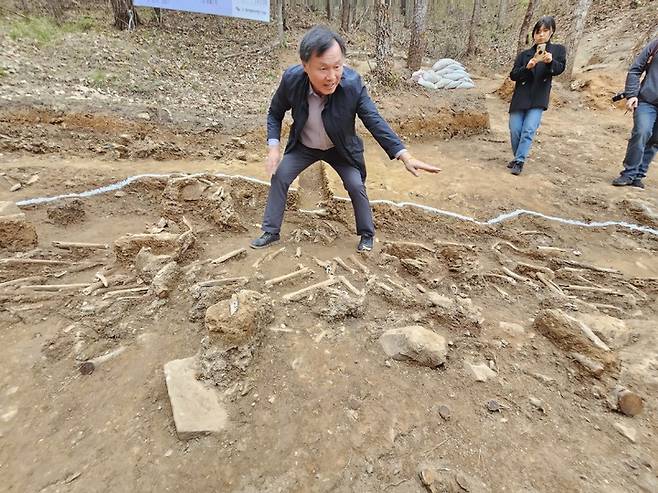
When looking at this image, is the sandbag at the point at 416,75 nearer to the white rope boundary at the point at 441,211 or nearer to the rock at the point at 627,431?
the white rope boundary at the point at 441,211

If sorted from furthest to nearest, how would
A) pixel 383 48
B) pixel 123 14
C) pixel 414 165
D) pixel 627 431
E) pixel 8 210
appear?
pixel 123 14 < pixel 383 48 < pixel 8 210 < pixel 414 165 < pixel 627 431

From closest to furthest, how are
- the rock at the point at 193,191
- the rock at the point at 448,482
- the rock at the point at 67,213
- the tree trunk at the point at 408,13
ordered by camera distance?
the rock at the point at 448,482, the rock at the point at 67,213, the rock at the point at 193,191, the tree trunk at the point at 408,13

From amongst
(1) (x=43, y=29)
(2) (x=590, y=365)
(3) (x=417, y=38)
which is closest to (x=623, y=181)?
(2) (x=590, y=365)

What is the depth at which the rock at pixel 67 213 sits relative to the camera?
3.73m

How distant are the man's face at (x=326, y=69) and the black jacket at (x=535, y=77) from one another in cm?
344

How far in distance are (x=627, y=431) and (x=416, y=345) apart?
3.38 feet

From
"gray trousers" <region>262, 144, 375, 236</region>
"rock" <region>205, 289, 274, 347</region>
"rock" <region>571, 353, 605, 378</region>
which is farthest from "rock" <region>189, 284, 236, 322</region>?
"rock" <region>571, 353, 605, 378</region>

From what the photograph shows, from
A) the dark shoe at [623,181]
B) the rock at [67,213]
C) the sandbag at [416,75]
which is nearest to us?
the rock at [67,213]

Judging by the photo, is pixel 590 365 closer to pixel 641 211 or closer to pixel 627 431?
pixel 627 431

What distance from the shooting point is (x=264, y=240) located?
3.43 m

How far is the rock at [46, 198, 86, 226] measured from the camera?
3.73 metres

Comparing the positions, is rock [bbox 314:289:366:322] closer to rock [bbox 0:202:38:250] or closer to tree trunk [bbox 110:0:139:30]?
rock [bbox 0:202:38:250]

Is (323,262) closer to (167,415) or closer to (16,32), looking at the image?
(167,415)

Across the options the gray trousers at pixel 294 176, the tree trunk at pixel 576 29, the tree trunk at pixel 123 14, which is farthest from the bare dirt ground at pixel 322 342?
the tree trunk at pixel 123 14
